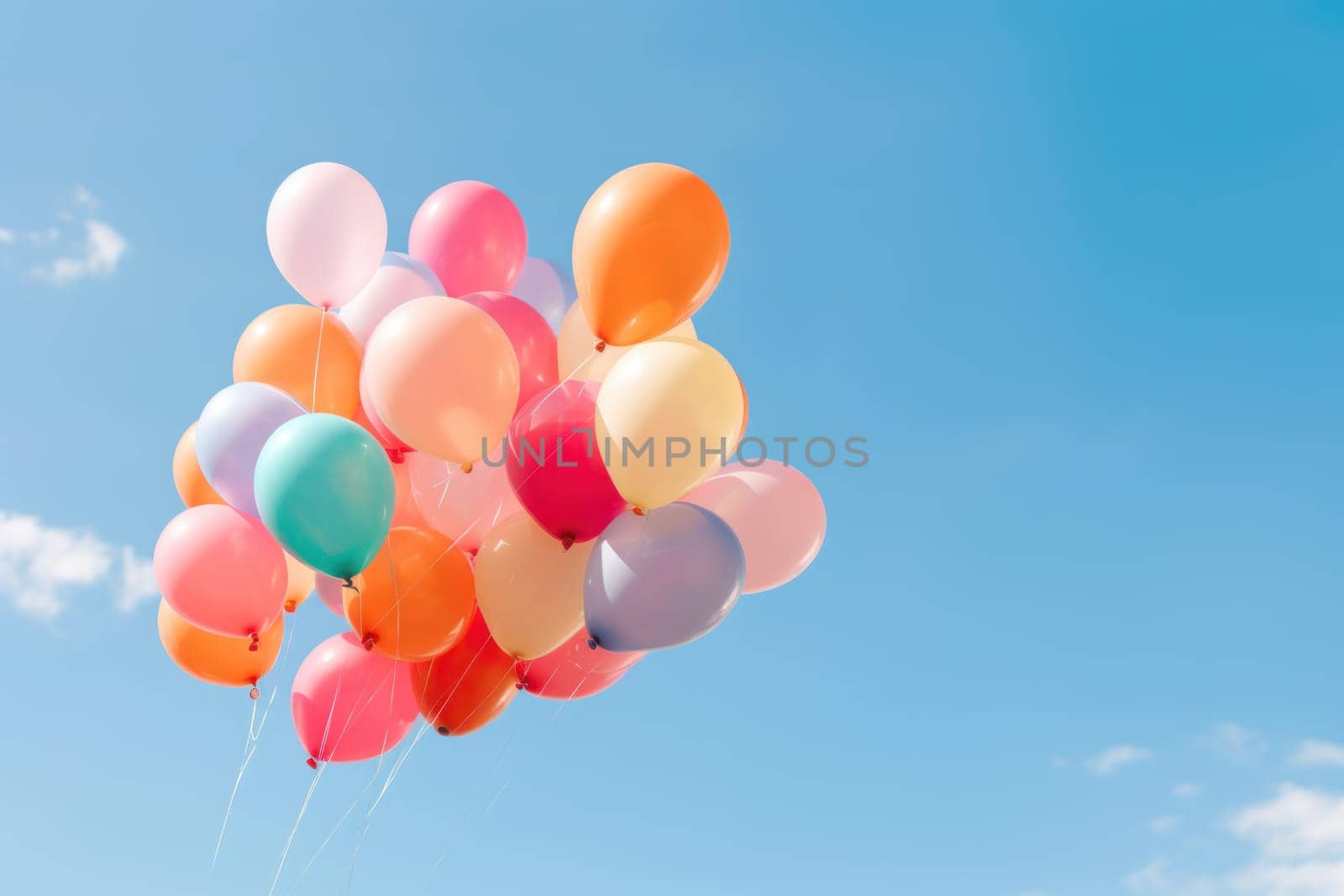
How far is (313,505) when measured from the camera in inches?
174

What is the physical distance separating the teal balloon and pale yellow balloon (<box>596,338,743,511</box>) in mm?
921

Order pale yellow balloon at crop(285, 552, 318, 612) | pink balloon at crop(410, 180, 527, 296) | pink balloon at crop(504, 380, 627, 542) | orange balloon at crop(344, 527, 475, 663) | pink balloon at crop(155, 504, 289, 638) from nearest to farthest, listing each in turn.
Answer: pink balloon at crop(504, 380, 627, 542) → pink balloon at crop(155, 504, 289, 638) → orange balloon at crop(344, 527, 475, 663) → pale yellow balloon at crop(285, 552, 318, 612) → pink balloon at crop(410, 180, 527, 296)

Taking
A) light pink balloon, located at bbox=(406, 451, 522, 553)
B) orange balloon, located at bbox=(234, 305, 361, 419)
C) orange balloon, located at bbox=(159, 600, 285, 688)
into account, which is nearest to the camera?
orange balloon, located at bbox=(234, 305, 361, 419)

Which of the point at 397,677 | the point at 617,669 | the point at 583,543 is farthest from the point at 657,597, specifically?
the point at 397,677

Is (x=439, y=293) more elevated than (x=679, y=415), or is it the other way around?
(x=439, y=293)

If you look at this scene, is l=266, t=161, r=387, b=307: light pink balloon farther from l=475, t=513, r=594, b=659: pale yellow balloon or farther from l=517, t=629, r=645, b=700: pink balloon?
l=517, t=629, r=645, b=700: pink balloon

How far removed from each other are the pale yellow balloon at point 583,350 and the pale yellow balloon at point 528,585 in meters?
0.72

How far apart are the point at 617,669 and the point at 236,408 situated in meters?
2.13

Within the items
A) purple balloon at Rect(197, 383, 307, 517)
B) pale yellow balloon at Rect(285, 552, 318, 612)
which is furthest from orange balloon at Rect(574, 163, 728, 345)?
pale yellow balloon at Rect(285, 552, 318, 612)

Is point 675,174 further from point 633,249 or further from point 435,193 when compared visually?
point 435,193

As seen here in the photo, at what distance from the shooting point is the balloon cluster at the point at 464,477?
451 cm

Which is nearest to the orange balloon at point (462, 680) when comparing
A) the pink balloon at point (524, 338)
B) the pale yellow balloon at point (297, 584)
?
the pale yellow balloon at point (297, 584)

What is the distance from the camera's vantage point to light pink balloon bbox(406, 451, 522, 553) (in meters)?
5.31

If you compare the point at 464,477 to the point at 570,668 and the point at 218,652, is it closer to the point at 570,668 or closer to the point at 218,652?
the point at 570,668
